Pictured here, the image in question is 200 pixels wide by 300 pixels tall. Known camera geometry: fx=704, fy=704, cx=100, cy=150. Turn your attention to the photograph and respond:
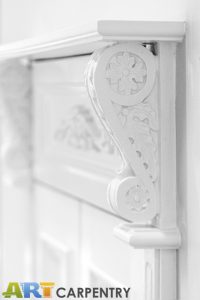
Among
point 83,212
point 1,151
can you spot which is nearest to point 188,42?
point 83,212

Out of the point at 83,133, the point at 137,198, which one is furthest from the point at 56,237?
the point at 137,198

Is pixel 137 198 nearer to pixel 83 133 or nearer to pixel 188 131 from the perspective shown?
pixel 188 131

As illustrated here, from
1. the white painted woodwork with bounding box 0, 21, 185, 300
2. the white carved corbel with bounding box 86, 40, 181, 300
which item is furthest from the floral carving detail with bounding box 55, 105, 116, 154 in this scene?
the white carved corbel with bounding box 86, 40, 181, 300

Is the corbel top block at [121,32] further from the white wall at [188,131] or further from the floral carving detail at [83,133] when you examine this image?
the floral carving detail at [83,133]

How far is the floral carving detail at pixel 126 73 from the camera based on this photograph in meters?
0.85

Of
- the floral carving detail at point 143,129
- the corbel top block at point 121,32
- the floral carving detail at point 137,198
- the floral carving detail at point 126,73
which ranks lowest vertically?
the floral carving detail at point 137,198

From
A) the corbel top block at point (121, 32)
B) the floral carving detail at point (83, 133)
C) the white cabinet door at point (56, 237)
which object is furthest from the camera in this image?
the white cabinet door at point (56, 237)

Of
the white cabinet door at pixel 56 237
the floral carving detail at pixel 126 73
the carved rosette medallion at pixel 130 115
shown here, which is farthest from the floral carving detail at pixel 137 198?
the white cabinet door at pixel 56 237

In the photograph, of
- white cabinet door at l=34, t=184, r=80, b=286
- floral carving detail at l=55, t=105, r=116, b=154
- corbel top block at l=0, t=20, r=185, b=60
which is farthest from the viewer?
white cabinet door at l=34, t=184, r=80, b=286

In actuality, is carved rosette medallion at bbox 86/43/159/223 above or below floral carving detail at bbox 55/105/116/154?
below

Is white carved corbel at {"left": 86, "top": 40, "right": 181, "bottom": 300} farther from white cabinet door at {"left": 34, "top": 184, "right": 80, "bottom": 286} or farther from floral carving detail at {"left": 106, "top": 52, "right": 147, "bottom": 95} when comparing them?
white cabinet door at {"left": 34, "top": 184, "right": 80, "bottom": 286}

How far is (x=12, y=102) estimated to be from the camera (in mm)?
1521

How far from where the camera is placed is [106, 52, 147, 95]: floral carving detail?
85 cm

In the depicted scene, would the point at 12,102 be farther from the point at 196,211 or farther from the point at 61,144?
the point at 196,211
